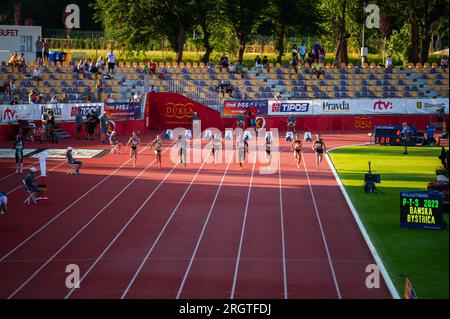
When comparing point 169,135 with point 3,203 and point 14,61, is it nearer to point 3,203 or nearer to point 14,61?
point 14,61

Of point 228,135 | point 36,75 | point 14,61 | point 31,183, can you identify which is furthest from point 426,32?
point 31,183

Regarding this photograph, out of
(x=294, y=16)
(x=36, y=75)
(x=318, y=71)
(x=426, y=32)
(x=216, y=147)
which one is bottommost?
(x=216, y=147)

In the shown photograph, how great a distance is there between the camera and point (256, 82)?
54.8m

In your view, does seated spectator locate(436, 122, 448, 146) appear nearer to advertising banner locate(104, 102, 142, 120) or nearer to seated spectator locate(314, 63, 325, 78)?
seated spectator locate(314, 63, 325, 78)

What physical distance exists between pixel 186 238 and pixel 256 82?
3232 centimetres

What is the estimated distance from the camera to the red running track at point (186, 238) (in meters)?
18.9

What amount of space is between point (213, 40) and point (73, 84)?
64.6ft

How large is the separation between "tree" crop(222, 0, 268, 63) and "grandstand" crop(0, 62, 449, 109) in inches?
259

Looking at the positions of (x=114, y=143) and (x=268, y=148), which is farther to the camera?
(x=114, y=143)

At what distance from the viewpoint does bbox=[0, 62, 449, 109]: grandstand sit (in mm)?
49781

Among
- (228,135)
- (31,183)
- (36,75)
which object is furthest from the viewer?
(36,75)
